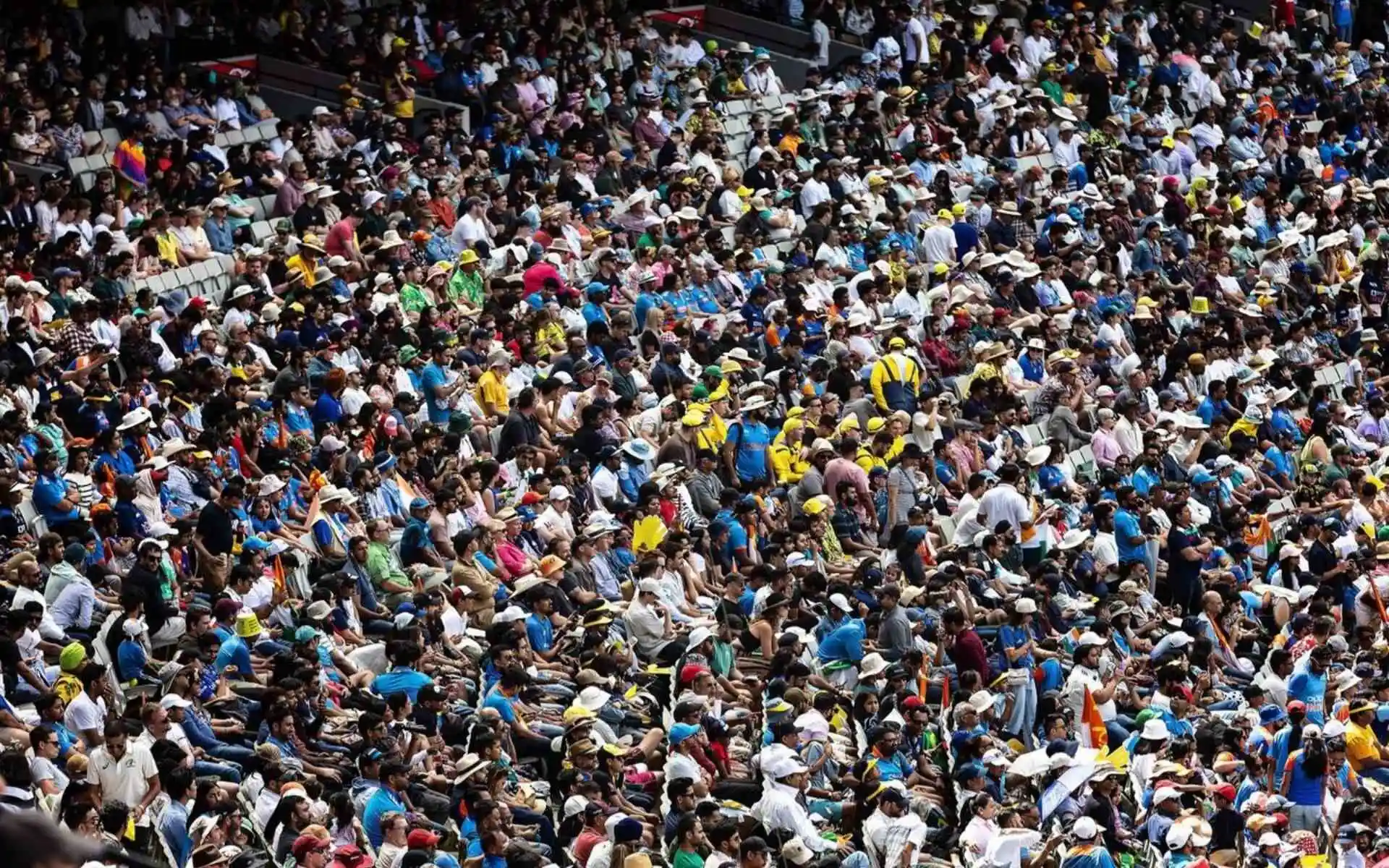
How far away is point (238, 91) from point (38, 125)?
2843mm

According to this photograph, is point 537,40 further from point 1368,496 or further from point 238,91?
point 1368,496

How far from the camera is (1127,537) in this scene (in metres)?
22.8

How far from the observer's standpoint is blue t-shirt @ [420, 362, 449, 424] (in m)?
22.3

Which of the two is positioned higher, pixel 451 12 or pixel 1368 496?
pixel 451 12

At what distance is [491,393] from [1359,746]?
778 centimetres

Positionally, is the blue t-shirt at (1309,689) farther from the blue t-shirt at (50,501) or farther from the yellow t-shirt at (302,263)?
the yellow t-shirt at (302,263)

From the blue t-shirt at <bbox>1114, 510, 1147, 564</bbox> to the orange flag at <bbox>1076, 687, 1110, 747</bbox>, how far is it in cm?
341

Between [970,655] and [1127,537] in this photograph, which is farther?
[1127,537]

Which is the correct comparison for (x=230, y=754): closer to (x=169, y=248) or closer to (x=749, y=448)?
(x=749, y=448)

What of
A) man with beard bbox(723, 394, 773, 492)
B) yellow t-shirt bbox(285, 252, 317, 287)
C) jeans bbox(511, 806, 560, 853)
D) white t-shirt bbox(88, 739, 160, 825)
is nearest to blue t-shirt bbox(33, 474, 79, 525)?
white t-shirt bbox(88, 739, 160, 825)

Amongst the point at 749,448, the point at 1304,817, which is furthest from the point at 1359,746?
the point at 749,448

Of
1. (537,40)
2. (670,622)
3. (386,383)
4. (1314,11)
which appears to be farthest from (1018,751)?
(1314,11)

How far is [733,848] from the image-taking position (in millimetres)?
16172

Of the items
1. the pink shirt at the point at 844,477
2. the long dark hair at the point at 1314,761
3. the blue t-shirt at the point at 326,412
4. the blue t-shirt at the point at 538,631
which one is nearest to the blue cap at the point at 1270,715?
the long dark hair at the point at 1314,761
